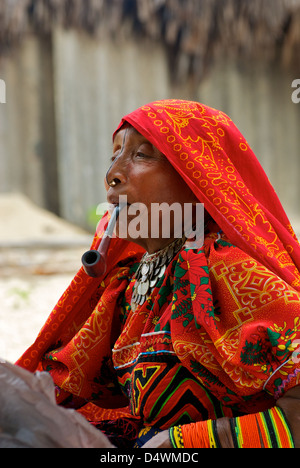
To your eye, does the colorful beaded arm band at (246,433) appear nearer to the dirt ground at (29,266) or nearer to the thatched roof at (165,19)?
the dirt ground at (29,266)

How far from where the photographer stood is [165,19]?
335 inches

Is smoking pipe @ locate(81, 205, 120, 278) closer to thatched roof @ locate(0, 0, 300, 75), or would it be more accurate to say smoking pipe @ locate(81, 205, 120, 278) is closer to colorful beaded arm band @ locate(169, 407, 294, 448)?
colorful beaded arm band @ locate(169, 407, 294, 448)

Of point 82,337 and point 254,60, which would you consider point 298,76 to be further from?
point 82,337

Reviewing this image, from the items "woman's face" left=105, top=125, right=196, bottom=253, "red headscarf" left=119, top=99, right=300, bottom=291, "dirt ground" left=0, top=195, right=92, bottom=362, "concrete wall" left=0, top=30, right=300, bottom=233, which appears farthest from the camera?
"concrete wall" left=0, top=30, right=300, bottom=233

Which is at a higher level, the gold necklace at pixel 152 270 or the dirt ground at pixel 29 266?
the gold necklace at pixel 152 270

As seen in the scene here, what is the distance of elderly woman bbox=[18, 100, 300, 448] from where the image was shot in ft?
4.07

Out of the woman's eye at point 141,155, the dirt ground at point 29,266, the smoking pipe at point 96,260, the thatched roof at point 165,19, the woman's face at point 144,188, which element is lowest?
the dirt ground at point 29,266

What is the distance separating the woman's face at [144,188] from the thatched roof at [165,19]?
23.5ft

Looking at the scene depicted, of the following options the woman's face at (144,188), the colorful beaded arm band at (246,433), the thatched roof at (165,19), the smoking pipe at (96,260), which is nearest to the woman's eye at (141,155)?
the woman's face at (144,188)

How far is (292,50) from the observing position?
9.73m

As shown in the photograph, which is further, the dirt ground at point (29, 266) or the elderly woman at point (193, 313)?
the dirt ground at point (29, 266)

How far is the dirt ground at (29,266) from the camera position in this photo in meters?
4.37

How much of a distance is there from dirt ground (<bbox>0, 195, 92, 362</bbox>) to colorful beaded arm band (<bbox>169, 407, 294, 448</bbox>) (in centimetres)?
250

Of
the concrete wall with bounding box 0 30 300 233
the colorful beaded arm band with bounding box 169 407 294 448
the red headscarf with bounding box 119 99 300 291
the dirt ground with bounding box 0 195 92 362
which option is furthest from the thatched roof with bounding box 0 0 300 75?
the colorful beaded arm band with bounding box 169 407 294 448
